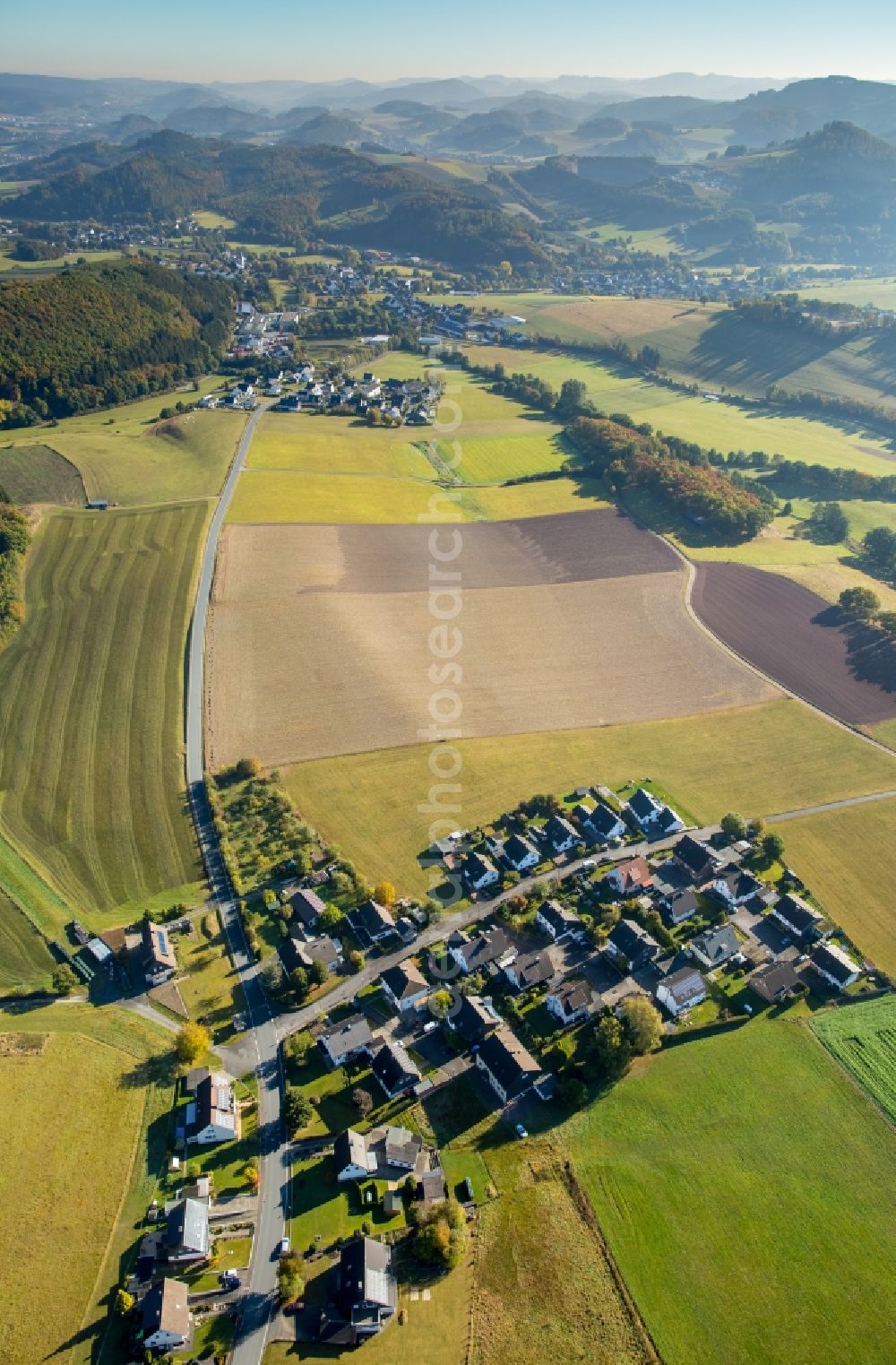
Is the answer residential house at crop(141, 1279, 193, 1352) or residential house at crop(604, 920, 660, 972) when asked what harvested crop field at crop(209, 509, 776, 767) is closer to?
residential house at crop(604, 920, 660, 972)

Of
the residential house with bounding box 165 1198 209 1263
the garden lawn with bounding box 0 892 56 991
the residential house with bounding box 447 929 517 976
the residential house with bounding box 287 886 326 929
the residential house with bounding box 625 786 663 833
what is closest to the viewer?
the residential house with bounding box 165 1198 209 1263

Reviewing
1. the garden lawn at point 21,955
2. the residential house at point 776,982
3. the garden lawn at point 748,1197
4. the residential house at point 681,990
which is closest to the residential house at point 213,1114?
the garden lawn at point 21,955

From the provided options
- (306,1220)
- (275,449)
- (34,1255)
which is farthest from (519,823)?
(275,449)

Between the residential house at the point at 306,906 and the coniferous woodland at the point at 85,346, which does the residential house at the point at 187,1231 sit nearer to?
the residential house at the point at 306,906

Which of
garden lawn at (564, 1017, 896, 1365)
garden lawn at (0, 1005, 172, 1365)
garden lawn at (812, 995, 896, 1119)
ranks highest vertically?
garden lawn at (0, 1005, 172, 1365)

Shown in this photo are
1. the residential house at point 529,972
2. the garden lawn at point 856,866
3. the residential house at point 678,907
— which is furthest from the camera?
the residential house at point 678,907

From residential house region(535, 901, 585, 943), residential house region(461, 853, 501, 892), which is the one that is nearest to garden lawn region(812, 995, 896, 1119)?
residential house region(535, 901, 585, 943)

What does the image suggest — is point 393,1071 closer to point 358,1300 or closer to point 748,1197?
point 358,1300
